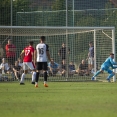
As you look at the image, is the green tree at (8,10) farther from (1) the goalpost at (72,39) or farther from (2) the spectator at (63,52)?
(2) the spectator at (63,52)

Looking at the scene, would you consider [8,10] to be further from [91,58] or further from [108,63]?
[108,63]

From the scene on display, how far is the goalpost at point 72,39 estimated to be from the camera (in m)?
28.7

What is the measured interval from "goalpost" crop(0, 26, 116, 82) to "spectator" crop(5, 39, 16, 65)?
26 cm

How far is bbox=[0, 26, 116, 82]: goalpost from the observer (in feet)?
94.3

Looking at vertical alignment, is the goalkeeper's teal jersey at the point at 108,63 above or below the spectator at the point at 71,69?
above

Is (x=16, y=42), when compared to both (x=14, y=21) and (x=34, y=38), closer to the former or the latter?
(x=34, y=38)

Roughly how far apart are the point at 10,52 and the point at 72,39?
131 inches

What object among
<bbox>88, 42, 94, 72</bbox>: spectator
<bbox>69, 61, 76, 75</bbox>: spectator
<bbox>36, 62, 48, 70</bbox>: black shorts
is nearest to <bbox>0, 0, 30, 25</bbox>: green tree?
<bbox>69, 61, 76, 75</bbox>: spectator

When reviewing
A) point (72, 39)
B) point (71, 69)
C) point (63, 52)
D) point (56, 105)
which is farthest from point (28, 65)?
point (56, 105)

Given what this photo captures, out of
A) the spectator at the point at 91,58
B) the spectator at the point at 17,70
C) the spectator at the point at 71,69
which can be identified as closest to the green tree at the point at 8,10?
the spectator at the point at 17,70

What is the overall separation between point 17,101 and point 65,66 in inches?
529

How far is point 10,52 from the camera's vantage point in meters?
28.3

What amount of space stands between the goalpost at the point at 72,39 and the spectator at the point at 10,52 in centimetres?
26

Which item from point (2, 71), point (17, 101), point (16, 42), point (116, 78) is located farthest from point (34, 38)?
point (17, 101)
